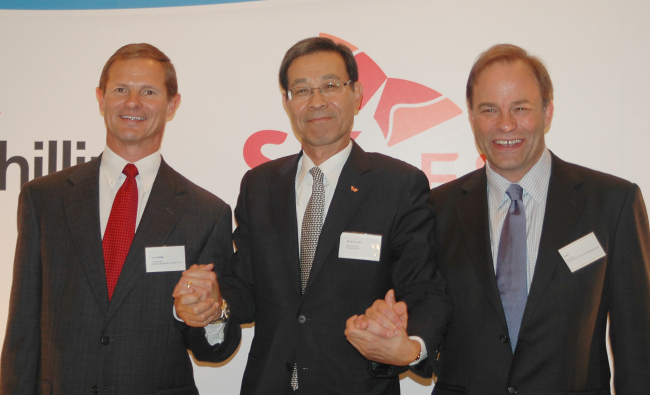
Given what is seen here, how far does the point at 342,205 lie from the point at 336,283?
0.36 m

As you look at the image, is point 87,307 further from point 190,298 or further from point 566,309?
point 566,309

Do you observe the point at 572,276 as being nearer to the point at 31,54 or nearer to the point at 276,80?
the point at 276,80

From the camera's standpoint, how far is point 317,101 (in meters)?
2.46

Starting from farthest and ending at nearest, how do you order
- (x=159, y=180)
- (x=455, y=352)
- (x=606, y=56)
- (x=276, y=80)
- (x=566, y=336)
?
(x=276, y=80) < (x=606, y=56) < (x=159, y=180) < (x=455, y=352) < (x=566, y=336)

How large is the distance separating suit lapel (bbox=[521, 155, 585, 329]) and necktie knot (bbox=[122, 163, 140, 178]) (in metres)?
2.00

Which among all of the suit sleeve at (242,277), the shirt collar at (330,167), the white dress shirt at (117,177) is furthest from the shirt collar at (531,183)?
the white dress shirt at (117,177)

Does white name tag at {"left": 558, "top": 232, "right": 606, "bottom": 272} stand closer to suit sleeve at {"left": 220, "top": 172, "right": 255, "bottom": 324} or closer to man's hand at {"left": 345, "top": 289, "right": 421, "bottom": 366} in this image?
man's hand at {"left": 345, "top": 289, "right": 421, "bottom": 366}

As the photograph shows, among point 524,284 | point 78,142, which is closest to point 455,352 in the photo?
point 524,284

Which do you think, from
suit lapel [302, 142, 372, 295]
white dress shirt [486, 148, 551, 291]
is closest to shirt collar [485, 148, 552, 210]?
white dress shirt [486, 148, 551, 291]

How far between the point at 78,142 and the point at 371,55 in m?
2.15

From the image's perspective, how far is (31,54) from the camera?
3654 millimetres

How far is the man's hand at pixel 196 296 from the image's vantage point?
2.03 m

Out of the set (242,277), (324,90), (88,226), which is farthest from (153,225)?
(324,90)

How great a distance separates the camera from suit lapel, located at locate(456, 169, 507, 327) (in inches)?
86.0
